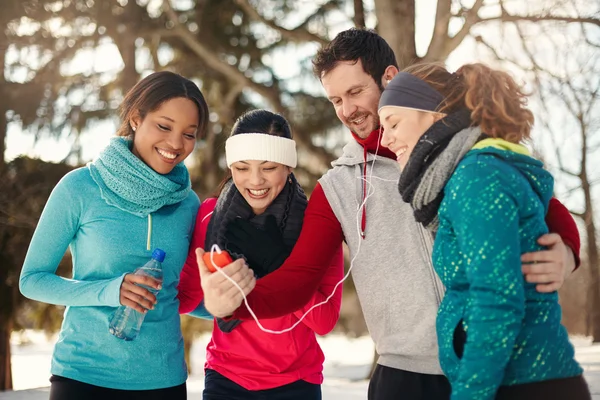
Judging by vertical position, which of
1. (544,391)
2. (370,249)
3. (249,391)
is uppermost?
(370,249)

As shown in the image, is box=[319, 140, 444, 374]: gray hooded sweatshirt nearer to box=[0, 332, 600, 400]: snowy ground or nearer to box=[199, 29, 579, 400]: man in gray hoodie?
box=[199, 29, 579, 400]: man in gray hoodie

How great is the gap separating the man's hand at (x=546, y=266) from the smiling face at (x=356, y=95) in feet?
3.15

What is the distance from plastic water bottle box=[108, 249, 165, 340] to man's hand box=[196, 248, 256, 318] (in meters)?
0.47

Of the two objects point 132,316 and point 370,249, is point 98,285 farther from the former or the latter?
point 370,249

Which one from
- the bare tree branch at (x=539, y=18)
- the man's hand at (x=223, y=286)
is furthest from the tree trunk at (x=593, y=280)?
the man's hand at (x=223, y=286)

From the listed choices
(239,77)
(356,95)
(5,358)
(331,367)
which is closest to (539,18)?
(239,77)

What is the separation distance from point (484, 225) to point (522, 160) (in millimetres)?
251

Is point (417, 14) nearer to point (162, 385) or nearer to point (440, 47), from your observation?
point (440, 47)

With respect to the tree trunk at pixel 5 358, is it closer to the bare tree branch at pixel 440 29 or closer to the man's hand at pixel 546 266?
the bare tree branch at pixel 440 29

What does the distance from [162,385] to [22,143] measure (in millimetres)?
7508

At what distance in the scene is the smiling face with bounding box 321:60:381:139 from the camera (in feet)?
8.54

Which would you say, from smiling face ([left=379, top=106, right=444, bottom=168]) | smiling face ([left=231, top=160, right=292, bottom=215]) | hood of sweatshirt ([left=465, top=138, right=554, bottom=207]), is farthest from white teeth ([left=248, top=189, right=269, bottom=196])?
hood of sweatshirt ([left=465, top=138, right=554, bottom=207])

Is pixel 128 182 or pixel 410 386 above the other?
pixel 128 182

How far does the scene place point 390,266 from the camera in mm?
2277
